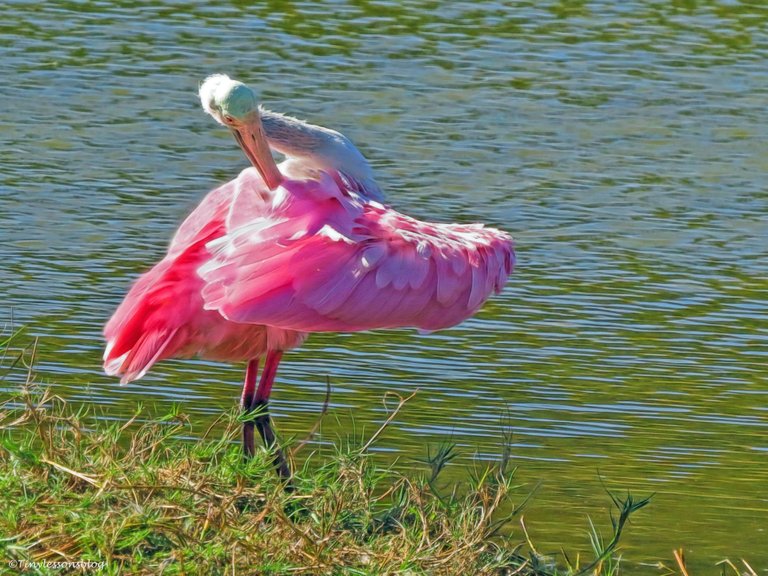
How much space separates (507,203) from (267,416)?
14.4ft

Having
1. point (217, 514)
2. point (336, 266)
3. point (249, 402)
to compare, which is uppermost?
point (336, 266)

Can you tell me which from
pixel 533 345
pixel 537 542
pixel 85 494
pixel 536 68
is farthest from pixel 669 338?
pixel 536 68

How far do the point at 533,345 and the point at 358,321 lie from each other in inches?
80.9

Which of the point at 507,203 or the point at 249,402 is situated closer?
the point at 249,402

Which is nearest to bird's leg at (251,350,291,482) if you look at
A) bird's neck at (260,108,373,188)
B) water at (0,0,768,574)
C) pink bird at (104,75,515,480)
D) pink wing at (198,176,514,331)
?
pink bird at (104,75,515,480)

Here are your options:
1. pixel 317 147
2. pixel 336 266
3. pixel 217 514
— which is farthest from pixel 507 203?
pixel 217 514

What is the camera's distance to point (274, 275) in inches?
213

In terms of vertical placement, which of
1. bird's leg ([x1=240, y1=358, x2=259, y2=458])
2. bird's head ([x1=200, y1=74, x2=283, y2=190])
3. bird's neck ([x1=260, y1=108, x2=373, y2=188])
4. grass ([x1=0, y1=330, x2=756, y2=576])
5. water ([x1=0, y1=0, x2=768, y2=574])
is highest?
bird's head ([x1=200, y1=74, x2=283, y2=190])

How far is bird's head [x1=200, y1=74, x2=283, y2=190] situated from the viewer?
5.86 metres

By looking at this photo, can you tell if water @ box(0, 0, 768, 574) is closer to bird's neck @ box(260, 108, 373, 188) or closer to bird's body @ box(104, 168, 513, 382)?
bird's body @ box(104, 168, 513, 382)

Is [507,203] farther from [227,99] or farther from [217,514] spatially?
[217,514]

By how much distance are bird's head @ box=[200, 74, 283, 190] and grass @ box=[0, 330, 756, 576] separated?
3.07 ft

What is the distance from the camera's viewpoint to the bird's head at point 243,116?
586cm

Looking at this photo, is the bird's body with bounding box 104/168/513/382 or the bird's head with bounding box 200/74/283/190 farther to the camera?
the bird's head with bounding box 200/74/283/190
